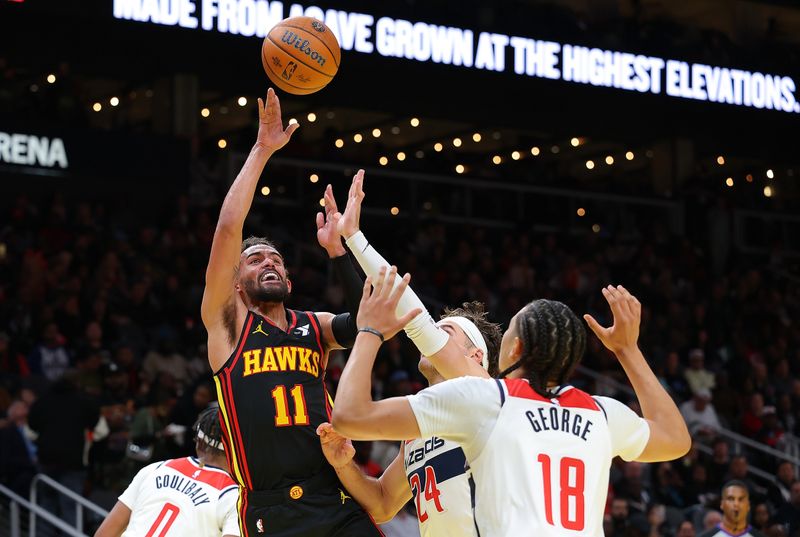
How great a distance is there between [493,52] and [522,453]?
499 inches

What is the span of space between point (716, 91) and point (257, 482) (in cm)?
1328

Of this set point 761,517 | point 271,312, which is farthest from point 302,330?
point 761,517

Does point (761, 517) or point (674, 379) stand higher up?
point (674, 379)

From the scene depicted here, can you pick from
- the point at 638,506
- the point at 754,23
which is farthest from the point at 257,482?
the point at 754,23

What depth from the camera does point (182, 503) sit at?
666 centimetres

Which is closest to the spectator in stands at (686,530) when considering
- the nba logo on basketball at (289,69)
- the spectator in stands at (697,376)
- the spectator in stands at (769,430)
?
the spectator in stands at (769,430)

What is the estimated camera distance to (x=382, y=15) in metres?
15.5

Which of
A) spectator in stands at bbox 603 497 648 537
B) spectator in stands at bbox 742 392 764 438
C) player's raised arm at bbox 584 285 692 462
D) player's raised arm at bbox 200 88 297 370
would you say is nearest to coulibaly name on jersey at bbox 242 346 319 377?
player's raised arm at bbox 200 88 297 370

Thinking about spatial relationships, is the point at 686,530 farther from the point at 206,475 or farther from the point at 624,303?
the point at 624,303

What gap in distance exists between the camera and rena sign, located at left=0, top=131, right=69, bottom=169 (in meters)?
14.6

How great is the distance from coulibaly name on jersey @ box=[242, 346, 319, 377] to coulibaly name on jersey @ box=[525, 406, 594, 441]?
1776 mm

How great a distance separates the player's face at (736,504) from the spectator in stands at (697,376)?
658 cm

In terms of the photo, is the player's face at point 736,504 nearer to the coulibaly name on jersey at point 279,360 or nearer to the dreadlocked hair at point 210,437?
the dreadlocked hair at point 210,437

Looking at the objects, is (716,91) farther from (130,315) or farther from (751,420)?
(130,315)
